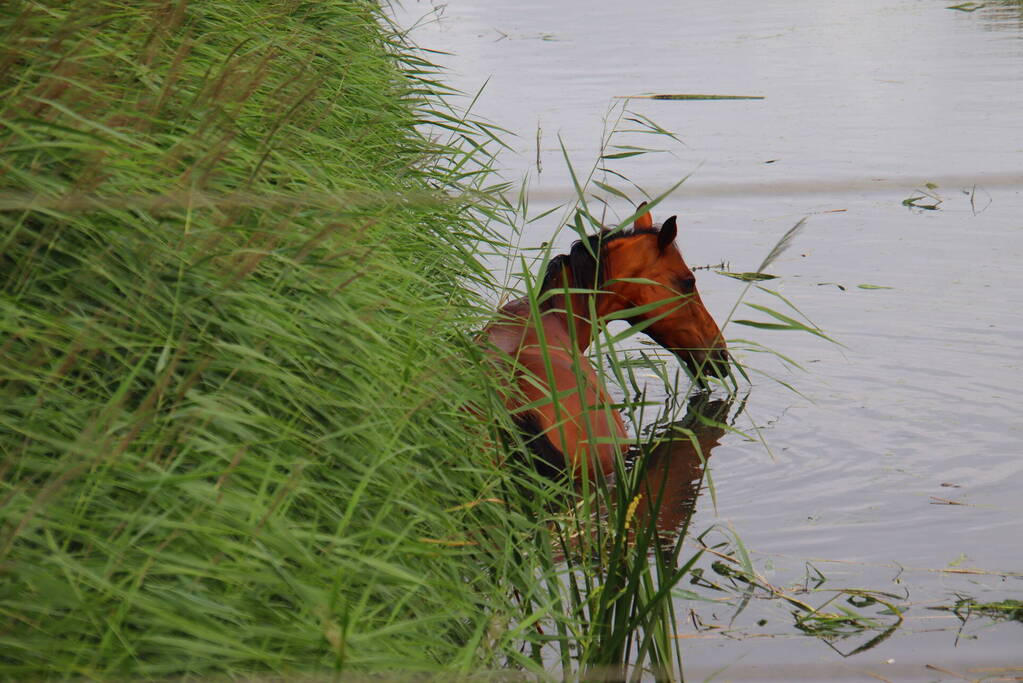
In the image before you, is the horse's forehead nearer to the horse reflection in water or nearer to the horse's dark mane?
the horse's dark mane

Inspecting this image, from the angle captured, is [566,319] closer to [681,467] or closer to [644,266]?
[644,266]

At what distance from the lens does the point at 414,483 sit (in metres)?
2.27

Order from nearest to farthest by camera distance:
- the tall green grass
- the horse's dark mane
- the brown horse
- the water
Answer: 1. the tall green grass
2. the water
3. the brown horse
4. the horse's dark mane

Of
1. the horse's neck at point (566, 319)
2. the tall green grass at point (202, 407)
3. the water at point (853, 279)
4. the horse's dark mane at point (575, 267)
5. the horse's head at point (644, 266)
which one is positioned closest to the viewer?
the tall green grass at point (202, 407)

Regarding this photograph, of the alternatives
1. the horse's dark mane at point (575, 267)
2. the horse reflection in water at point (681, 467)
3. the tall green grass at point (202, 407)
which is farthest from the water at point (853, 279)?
the tall green grass at point (202, 407)

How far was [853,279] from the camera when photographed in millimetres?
5859

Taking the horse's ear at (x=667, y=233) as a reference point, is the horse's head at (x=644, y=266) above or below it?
below

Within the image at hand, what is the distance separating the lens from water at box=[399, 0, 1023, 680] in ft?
10.1

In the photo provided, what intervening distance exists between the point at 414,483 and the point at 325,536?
38cm

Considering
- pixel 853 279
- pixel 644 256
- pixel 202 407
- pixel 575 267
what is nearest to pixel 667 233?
pixel 644 256

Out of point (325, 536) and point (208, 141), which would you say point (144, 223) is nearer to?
point (208, 141)

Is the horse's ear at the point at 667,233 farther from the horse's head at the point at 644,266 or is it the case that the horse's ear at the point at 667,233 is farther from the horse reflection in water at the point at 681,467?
the horse reflection in water at the point at 681,467

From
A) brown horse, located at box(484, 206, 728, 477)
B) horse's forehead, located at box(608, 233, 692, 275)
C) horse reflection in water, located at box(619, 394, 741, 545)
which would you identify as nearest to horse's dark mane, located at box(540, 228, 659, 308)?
brown horse, located at box(484, 206, 728, 477)

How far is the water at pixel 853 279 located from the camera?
307 cm
